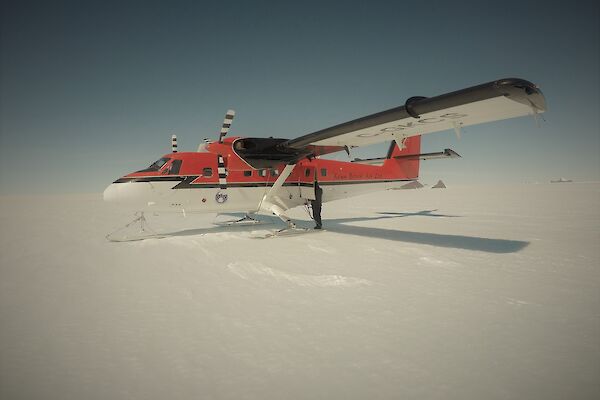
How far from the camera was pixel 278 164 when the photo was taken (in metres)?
9.95

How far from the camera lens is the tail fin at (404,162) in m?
14.3

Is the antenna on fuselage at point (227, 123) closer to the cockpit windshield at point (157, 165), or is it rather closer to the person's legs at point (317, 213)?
the cockpit windshield at point (157, 165)

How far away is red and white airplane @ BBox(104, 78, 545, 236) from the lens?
240 inches

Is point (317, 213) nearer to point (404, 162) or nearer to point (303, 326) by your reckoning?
point (404, 162)

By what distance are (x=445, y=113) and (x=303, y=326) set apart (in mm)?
5683

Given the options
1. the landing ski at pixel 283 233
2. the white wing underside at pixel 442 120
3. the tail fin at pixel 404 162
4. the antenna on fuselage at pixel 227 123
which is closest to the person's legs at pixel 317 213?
the landing ski at pixel 283 233

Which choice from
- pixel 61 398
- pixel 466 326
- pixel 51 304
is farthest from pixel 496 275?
pixel 51 304

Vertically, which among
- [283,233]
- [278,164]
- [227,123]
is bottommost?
[283,233]

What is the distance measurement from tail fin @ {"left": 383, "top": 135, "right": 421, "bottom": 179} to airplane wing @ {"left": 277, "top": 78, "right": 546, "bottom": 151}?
557 centimetres

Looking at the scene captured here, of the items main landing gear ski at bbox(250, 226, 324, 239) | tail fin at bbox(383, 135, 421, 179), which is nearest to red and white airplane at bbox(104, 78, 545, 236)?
main landing gear ski at bbox(250, 226, 324, 239)

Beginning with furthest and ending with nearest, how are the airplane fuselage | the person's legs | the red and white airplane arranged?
the person's legs → the airplane fuselage → the red and white airplane

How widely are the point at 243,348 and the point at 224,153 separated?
7.97m

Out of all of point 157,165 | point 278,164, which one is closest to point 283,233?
point 278,164

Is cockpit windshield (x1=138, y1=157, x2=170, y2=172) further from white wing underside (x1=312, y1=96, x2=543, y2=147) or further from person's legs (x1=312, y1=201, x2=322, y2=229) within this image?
person's legs (x1=312, y1=201, x2=322, y2=229)
